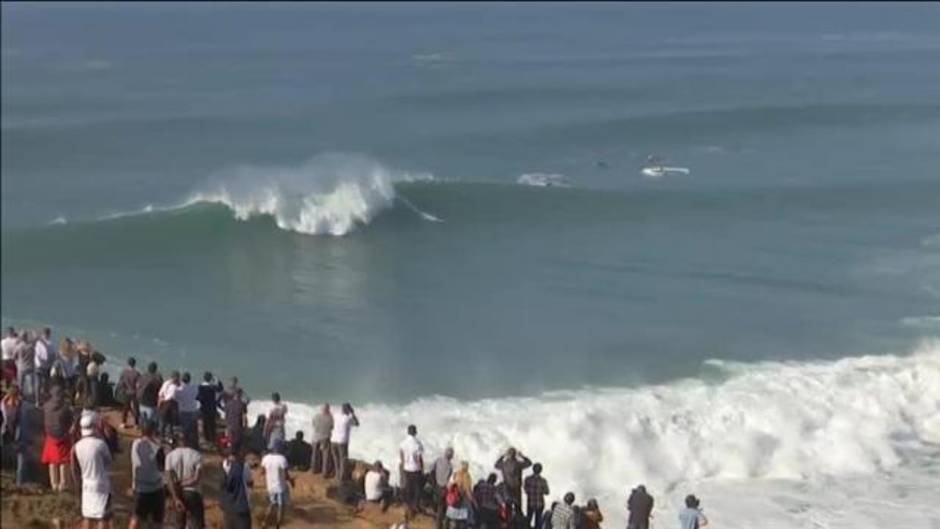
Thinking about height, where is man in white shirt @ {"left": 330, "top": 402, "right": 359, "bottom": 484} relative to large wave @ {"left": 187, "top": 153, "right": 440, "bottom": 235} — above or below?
below

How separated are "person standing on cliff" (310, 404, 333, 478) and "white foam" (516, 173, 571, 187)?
29.3 m

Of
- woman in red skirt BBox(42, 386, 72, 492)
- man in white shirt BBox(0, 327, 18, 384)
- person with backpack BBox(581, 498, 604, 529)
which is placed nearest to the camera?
woman in red skirt BBox(42, 386, 72, 492)

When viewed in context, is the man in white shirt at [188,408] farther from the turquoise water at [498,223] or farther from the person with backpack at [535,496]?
the turquoise water at [498,223]

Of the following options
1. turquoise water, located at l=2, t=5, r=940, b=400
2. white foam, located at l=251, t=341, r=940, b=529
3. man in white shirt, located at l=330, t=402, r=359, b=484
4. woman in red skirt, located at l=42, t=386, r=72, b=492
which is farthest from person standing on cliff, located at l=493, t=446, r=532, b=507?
turquoise water, located at l=2, t=5, r=940, b=400

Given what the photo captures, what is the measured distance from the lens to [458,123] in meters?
61.5

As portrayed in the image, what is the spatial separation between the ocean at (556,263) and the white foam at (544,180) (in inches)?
16.1

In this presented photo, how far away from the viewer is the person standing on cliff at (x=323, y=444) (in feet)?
44.5

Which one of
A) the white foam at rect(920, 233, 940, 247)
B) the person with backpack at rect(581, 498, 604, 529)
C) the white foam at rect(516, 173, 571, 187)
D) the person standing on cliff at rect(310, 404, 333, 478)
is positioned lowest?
the person with backpack at rect(581, 498, 604, 529)

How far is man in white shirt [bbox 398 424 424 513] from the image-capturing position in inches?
512

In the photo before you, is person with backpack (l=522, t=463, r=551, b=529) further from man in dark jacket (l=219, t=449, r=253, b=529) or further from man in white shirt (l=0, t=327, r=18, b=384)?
man in white shirt (l=0, t=327, r=18, b=384)

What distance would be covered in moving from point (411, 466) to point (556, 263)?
19.9m

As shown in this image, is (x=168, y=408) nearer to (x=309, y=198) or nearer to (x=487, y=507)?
(x=487, y=507)

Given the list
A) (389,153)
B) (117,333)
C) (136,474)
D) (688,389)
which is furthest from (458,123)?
(136,474)

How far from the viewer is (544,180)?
43844 millimetres
